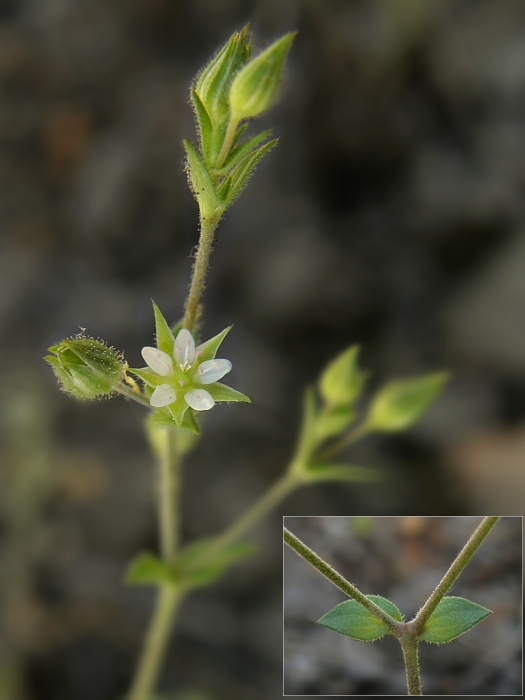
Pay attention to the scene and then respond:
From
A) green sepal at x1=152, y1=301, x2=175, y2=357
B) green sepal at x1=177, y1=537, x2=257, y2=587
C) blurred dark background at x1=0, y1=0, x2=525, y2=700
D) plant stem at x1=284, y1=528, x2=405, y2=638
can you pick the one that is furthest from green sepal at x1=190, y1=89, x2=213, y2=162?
blurred dark background at x1=0, y1=0, x2=525, y2=700

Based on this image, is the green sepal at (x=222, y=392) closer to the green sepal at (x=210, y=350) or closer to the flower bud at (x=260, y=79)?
the green sepal at (x=210, y=350)

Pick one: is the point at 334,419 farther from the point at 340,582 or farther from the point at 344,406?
the point at 340,582

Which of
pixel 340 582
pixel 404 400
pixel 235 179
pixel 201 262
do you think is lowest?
pixel 340 582

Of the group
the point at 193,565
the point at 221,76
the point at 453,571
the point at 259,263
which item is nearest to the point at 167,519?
the point at 193,565

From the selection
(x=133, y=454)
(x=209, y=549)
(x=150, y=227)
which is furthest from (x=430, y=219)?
(x=209, y=549)

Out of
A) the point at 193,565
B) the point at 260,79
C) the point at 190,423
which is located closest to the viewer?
the point at 260,79

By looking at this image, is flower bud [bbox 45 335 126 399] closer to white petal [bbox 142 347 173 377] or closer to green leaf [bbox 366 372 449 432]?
white petal [bbox 142 347 173 377]
